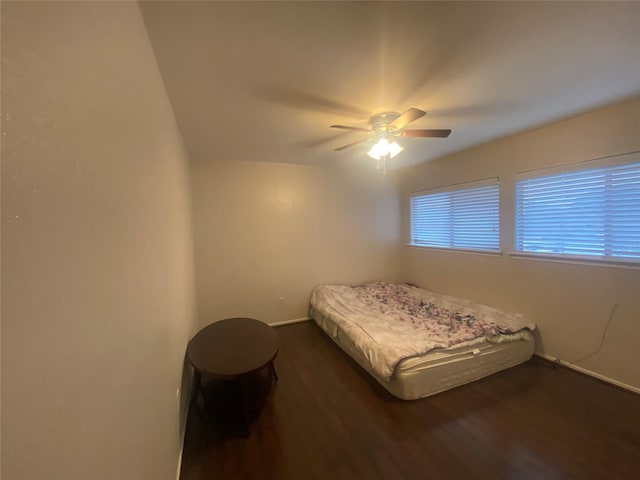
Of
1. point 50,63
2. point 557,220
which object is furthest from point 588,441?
point 50,63

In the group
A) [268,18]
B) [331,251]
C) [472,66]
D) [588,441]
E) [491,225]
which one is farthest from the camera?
[331,251]

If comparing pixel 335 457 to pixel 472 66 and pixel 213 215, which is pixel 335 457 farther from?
pixel 213 215

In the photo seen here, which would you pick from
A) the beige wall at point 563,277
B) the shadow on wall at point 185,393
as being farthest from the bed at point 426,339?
the shadow on wall at point 185,393

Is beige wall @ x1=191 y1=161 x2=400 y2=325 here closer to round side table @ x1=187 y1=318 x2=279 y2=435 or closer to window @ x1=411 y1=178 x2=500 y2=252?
window @ x1=411 y1=178 x2=500 y2=252

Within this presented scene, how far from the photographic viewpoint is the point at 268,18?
1136 millimetres

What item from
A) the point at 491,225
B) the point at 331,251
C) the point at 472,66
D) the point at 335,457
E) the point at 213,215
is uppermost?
the point at 472,66

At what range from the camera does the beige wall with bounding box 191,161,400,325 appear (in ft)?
10.9

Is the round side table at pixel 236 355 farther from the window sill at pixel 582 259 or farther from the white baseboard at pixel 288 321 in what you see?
the window sill at pixel 582 259

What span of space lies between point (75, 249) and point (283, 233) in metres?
3.19

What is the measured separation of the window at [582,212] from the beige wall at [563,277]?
5.0 inches

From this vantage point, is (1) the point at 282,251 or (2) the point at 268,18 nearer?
(2) the point at 268,18

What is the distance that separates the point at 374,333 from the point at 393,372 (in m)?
0.44

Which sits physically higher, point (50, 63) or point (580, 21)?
point (580, 21)

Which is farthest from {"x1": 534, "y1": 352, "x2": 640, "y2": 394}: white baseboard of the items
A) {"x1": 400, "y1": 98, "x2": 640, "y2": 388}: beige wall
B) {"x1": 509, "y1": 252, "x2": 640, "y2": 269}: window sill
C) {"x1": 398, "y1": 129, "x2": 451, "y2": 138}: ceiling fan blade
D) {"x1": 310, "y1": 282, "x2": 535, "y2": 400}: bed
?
{"x1": 398, "y1": 129, "x2": 451, "y2": 138}: ceiling fan blade
